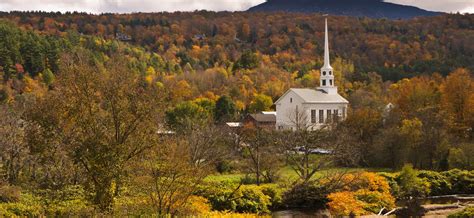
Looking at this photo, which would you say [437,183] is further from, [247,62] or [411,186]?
[247,62]

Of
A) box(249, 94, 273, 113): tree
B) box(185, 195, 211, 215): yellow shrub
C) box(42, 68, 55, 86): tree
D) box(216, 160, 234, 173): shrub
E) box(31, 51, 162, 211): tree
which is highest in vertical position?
box(31, 51, 162, 211): tree

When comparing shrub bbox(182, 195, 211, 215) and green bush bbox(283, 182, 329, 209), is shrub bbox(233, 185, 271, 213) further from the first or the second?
shrub bbox(182, 195, 211, 215)

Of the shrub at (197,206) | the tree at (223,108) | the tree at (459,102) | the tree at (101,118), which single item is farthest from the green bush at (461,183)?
the tree at (223,108)

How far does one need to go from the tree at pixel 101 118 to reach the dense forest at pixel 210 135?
43mm

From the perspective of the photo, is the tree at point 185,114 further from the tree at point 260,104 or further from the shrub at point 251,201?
the shrub at point 251,201

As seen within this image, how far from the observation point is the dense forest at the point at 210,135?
76.7 ft

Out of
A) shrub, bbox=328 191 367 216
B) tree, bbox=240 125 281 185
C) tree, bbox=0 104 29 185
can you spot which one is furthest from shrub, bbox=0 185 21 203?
tree, bbox=240 125 281 185

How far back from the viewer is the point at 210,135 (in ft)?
170

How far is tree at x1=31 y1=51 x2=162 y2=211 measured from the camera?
22.9m

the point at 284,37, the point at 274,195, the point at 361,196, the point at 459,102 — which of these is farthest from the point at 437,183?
the point at 284,37

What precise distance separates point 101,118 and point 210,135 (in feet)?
94.4

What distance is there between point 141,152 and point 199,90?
71940 mm

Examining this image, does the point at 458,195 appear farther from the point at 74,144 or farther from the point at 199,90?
the point at 199,90

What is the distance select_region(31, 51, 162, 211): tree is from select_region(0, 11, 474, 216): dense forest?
0.14 ft
